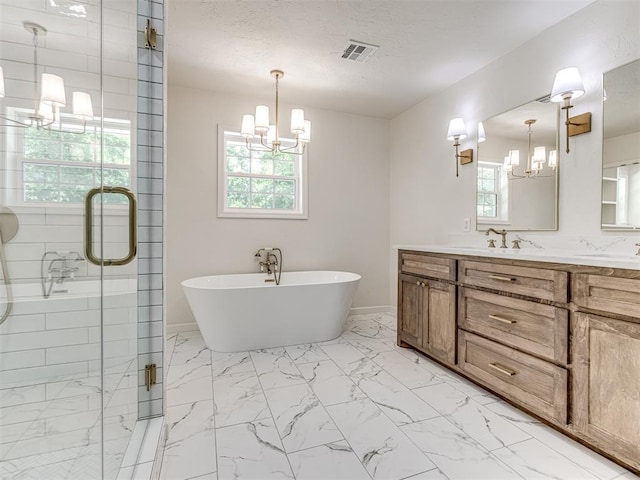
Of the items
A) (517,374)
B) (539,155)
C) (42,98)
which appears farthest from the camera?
(539,155)

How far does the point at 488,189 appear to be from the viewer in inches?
110

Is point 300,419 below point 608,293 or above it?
below

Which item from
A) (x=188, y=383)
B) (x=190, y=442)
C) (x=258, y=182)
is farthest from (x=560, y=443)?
(x=258, y=182)

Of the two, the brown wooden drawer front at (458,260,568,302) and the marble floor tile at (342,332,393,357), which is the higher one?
the brown wooden drawer front at (458,260,568,302)

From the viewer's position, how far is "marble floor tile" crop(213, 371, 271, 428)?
1.79m

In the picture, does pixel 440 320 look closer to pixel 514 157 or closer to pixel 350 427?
pixel 350 427

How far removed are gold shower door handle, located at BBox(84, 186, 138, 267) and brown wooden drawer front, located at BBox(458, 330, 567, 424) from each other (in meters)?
2.09

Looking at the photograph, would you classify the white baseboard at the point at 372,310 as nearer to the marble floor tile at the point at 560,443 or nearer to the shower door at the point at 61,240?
the marble floor tile at the point at 560,443

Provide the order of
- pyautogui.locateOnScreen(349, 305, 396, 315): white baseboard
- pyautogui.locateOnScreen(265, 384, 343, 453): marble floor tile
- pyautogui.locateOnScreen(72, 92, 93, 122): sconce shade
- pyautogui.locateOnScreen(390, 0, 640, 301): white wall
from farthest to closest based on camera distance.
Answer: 1. pyautogui.locateOnScreen(349, 305, 396, 315): white baseboard
2. pyautogui.locateOnScreen(390, 0, 640, 301): white wall
3. pyautogui.locateOnScreen(265, 384, 343, 453): marble floor tile
4. pyautogui.locateOnScreen(72, 92, 93, 122): sconce shade

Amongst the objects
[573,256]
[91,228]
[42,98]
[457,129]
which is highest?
[457,129]

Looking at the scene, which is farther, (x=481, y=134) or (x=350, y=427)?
(x=481, y=134)

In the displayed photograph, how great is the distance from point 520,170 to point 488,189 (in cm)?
31

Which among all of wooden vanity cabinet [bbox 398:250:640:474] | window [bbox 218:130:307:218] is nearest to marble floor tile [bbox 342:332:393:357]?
wooden vanity cabinet [bbox 398:250:640:474]

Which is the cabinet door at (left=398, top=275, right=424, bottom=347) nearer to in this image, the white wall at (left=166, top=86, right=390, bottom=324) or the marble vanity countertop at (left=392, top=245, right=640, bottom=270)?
the marble vanity countertop at (left=392, top=245, right=640, bottom=270)
